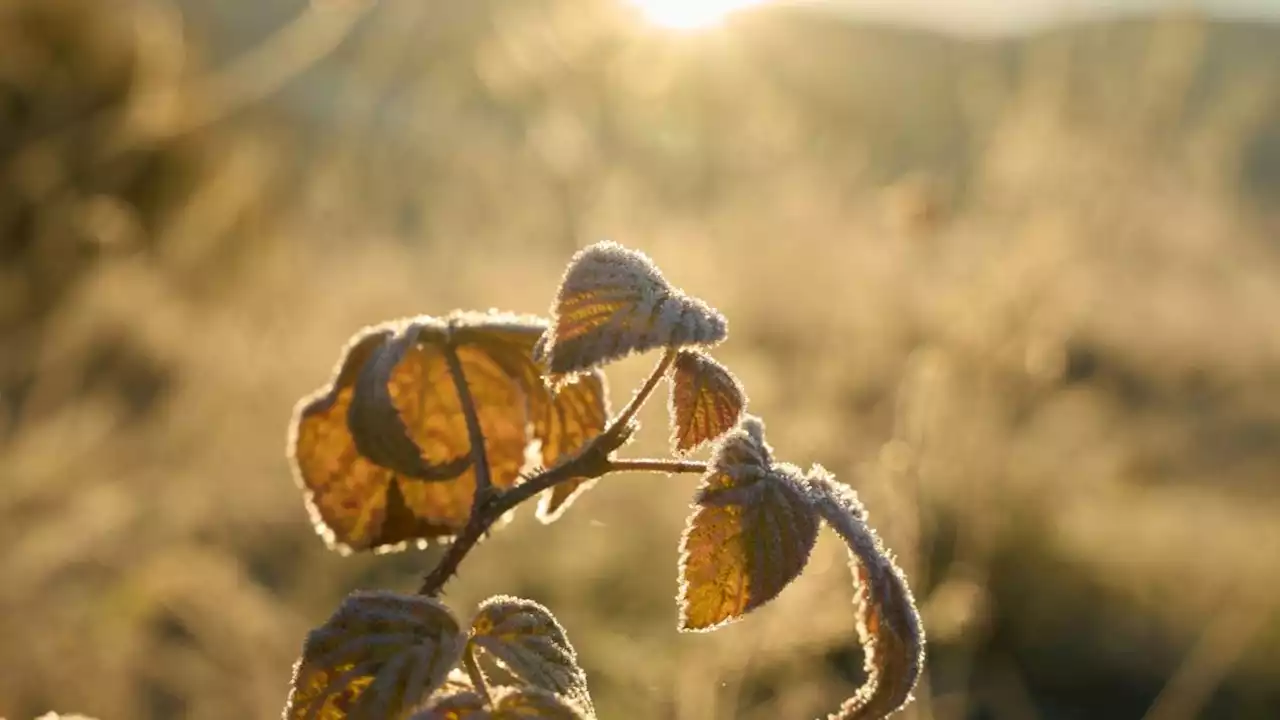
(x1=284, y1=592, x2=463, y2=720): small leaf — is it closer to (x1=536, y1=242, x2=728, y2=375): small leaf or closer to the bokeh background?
(x1=536, y1=242, x2=728, y2=375): small leaf

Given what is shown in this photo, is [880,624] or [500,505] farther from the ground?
[500,505]

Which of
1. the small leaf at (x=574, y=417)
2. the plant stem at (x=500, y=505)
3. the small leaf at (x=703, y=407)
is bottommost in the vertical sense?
the plant stem at (x=500, y=505)

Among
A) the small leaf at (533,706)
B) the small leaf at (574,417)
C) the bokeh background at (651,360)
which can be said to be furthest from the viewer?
the bokeh background at (651,360)

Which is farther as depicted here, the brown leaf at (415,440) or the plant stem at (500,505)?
the brown leaf at (415,440)

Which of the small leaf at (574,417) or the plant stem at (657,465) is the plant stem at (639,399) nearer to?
the plant stem at (657,465)

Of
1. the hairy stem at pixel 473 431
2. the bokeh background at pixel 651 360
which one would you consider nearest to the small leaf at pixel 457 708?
the hairy stem at pixel 473 431

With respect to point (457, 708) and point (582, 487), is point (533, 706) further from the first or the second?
point (582, 487)

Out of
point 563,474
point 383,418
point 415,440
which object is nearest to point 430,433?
point 415,440
